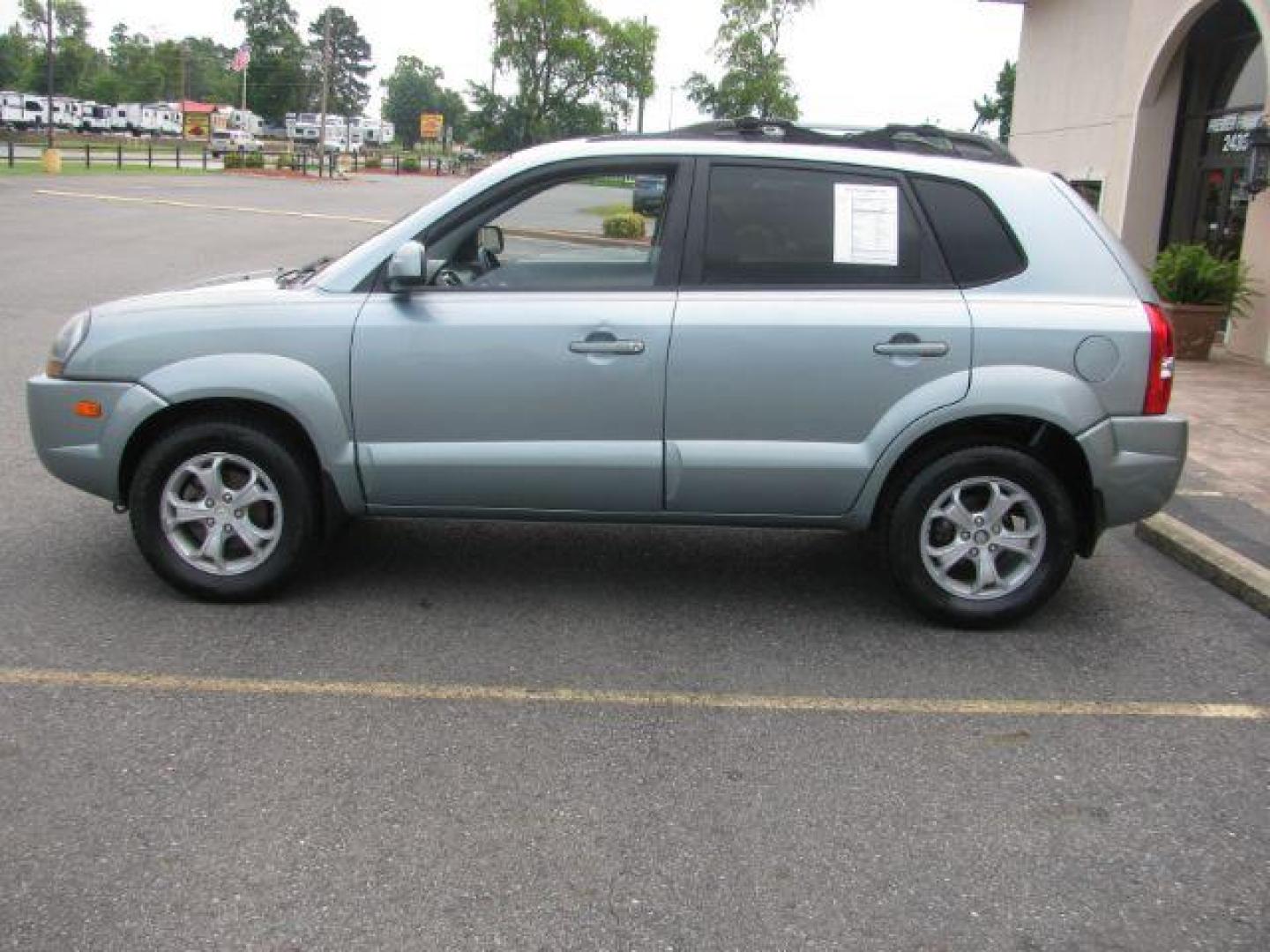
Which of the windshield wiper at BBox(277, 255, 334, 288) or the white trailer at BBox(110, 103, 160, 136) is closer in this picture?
the windshield wiper at BBox(277, 255, 334, 288)

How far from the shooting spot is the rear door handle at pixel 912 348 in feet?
15.4

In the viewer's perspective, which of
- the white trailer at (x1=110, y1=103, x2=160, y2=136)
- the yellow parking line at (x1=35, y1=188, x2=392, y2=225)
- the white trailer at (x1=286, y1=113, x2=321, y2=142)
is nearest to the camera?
A: the yellow parking line at (x1=35, y1=188, x2=392, y2=225)

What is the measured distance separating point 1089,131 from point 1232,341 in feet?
17.9

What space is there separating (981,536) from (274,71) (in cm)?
13503

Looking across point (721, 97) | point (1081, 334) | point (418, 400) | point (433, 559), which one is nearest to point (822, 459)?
point (1081, 334)

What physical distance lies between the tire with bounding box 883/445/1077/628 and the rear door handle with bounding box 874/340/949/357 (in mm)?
422

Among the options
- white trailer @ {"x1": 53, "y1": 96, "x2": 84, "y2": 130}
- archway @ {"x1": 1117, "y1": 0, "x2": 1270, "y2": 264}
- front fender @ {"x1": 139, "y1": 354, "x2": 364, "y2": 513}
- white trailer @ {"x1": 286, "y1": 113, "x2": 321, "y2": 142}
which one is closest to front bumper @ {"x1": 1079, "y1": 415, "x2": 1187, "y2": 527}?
front fender @ {"x1": 139, "y1": 354, "x2": 364, "y2": 513}

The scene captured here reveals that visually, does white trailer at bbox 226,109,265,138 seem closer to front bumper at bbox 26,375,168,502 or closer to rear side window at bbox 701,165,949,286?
front bumper at bbox 26,375,168,502

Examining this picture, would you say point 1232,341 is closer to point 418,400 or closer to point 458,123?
point 418,400

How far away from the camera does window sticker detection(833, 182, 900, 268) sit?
484cm

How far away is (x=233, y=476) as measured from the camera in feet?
16.3

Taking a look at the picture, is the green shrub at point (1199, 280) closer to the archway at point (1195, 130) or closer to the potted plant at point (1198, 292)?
the potted plant at point (1198, 292)

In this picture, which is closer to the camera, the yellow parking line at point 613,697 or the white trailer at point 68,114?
the yellow parking line at point 613,697

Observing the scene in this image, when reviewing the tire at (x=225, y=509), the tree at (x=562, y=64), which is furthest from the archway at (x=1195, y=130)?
the tree at (x=562, y=64)
